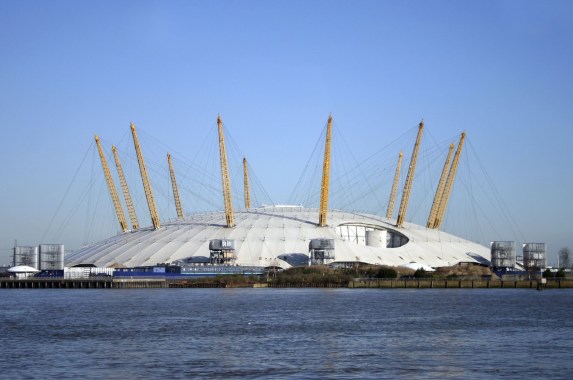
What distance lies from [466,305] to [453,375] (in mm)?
53315

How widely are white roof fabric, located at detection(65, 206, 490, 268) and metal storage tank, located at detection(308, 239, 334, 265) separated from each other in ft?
8.75

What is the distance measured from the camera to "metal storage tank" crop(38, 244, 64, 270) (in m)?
168

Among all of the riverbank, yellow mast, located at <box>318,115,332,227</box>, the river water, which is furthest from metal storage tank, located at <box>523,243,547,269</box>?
the river water

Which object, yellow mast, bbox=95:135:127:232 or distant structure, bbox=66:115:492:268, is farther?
yellow mast, bbox=95:135:127:232

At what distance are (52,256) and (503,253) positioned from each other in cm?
7880

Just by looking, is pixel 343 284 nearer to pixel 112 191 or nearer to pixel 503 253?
Answer: pixel 503 253

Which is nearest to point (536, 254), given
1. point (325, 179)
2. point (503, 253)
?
point (503, 253)

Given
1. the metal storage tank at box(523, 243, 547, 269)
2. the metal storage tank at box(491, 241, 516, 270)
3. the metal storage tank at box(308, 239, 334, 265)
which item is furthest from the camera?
the metal storage tank at box(523, 243, 547, 269)

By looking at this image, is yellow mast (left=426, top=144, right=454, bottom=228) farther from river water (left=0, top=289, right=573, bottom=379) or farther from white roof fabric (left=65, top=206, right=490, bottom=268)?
river water (left=0, top=289, right=573, bottom=379)

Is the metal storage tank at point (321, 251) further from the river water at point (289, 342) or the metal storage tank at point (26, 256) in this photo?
the river water at point (289, 342)

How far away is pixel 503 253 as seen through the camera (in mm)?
165000

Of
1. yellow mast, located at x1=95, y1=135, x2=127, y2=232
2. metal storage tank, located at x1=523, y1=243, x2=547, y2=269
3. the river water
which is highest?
yellow mast, located at x1=95, y1=135, x2=127, y2=232

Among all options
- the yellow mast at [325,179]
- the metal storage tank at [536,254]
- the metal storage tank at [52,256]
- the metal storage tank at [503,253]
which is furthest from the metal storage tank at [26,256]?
the metal storage tank at [536,254]

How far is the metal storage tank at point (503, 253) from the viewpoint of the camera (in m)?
165
